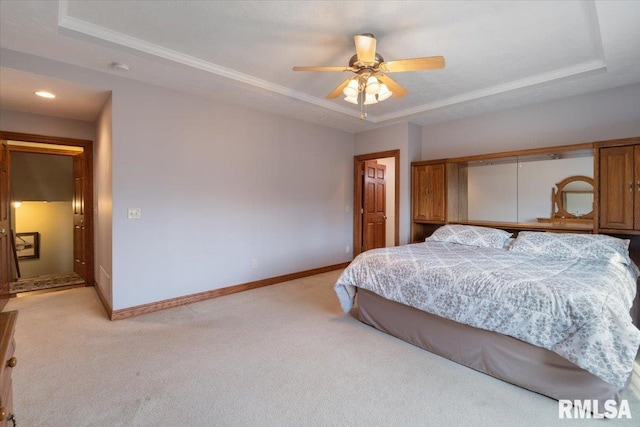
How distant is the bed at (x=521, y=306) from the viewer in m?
Result: 1.71

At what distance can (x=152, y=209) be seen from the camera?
333cm

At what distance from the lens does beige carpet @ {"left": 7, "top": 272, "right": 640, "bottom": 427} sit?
176cm

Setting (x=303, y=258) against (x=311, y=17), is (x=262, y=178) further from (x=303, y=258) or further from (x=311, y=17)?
(x=311, y=17)

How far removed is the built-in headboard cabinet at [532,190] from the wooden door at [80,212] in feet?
16.3

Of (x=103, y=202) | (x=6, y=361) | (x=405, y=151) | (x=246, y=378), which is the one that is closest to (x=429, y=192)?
(x=405, y=151)

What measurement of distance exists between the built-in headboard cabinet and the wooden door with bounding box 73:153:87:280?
496 cm

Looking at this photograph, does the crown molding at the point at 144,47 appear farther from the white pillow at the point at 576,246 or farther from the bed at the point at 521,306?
the white pillow at the point at 576,246

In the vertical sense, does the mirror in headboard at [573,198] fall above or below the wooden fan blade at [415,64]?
below

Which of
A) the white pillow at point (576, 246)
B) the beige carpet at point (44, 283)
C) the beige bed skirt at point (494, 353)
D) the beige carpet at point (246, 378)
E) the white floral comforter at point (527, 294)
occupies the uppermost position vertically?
the white pillow at point (576, 246)

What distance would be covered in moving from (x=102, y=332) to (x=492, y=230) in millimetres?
4329

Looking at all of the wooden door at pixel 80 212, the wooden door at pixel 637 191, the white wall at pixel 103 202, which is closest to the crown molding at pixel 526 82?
the wooden door at pixel 637 191

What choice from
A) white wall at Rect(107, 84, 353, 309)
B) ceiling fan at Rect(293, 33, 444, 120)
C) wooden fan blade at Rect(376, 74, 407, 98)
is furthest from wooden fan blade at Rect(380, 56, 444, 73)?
white wall at Rect(107, 84, 353, 309)

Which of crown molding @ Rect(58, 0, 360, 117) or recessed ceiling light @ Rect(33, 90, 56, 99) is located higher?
crown molding @ Rect(58, 0, 360, 117)

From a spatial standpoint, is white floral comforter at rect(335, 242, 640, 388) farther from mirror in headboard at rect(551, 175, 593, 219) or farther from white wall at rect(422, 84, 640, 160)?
white wall at rect(422, 84, 640, 160)
